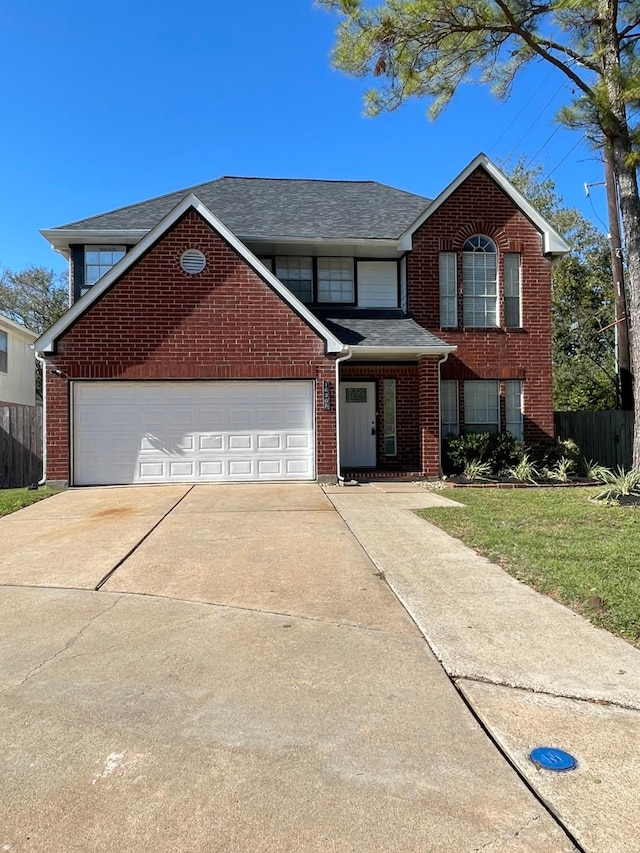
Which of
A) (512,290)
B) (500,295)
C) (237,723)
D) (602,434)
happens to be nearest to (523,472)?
(500,295)

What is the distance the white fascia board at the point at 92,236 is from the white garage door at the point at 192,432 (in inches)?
158

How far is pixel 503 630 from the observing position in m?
4.25

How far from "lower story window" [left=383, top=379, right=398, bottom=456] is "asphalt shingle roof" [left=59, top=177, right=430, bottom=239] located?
379cm

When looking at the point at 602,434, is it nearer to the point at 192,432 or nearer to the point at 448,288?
the point at 448,288

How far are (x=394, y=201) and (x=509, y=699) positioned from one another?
662 inches

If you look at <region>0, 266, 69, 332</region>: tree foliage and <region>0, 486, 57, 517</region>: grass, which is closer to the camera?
<region>0, 486, 57, 517</region>: grass

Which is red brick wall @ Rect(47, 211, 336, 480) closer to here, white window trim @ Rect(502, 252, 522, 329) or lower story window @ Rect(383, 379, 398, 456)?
lower story window @ Rect(383, 379, 398, 456)

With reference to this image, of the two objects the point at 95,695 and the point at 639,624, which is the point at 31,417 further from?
the point at 639,624

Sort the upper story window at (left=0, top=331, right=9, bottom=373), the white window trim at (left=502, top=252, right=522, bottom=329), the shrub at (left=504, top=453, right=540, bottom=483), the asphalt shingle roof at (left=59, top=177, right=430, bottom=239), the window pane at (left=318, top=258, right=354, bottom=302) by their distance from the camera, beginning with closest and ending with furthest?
the shrub at (left=504, top=453, right=540, bottom=483)
the asphalt shingle roof at (left=59, top=177, right=430, bottom=239)
the white window trim at (left=502, top=252, right=522, bottom=329)
the window pane at (left=318, top=258, right=354, bottom=302)
the upper story window at (left=0, top=331, right=9, bottom=373)

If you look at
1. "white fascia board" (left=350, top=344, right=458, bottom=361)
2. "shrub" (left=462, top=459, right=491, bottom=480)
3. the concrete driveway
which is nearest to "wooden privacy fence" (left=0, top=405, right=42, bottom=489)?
"white fascia board" (left=350, top=344, right=458, bottom=361)

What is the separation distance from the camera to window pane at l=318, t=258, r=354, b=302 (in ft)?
50.7

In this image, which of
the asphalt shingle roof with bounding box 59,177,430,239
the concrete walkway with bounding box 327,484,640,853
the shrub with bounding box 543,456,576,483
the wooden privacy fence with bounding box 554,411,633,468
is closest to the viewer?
the concrete walkway with bounding box 327,484,640,853

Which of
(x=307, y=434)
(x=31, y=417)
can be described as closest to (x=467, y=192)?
(x=307, y=434)

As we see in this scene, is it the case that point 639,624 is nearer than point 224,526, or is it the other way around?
point 639,624
